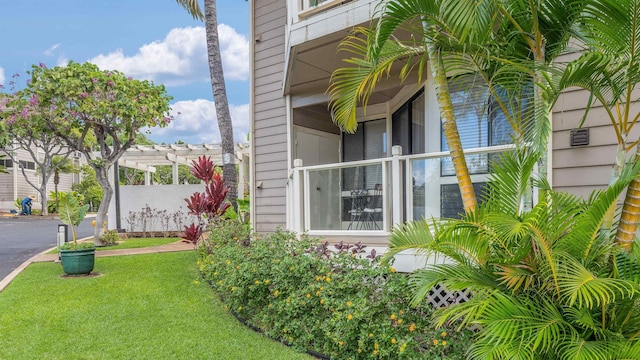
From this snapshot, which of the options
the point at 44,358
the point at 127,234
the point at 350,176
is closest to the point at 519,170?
the point at 350,176

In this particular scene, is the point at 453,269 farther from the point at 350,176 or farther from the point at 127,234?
the point at 127,234

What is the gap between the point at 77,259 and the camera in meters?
7.06

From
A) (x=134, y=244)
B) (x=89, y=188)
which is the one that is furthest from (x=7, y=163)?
(x=134, y=244)

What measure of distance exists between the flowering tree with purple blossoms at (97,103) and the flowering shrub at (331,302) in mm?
6647

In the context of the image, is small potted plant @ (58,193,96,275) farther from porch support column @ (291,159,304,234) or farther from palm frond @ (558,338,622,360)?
palm frond @ (558,338,622,360)

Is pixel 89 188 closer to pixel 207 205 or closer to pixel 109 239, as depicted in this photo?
pixel 109 239

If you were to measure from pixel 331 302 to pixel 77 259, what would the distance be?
5.53 meters

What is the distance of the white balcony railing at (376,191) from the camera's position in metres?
4.34

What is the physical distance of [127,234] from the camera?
1307cm

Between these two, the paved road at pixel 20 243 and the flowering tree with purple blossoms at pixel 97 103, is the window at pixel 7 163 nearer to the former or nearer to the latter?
the paved road at pixel 20 243

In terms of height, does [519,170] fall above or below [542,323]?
above

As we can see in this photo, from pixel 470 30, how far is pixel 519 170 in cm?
106

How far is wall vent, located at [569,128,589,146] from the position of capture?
156 inches

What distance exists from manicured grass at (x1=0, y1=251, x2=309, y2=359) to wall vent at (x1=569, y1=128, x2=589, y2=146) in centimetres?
352
